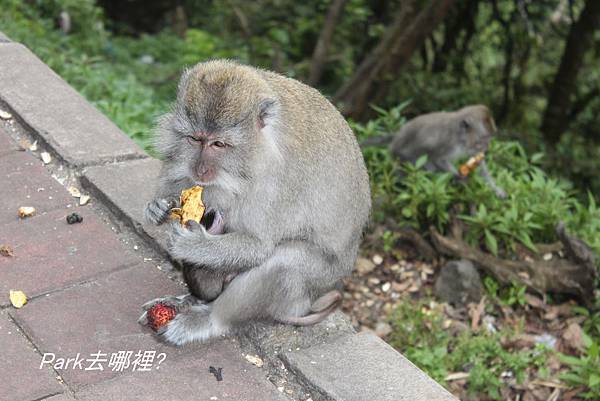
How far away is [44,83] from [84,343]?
203 cm

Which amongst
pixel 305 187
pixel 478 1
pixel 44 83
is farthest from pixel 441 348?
pixel 478 1

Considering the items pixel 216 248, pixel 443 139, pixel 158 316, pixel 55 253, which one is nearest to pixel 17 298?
pixel 55 253

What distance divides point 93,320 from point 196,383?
0.48 metres

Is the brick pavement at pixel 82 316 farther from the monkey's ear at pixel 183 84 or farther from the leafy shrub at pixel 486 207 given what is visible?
the leafy shrub at pixel 486 207

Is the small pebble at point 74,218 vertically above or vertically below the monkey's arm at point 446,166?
above

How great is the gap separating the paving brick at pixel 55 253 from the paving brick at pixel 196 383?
22.6 inches

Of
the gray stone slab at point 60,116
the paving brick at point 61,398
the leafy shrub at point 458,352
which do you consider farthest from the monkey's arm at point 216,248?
the leafy shrub at point 458,352

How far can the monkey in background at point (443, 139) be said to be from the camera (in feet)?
19.4

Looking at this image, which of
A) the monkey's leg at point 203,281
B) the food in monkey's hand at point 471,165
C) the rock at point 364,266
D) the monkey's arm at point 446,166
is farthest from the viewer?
the monkey's arm at point 446,166

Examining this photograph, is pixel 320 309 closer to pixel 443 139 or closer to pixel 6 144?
pixel 6 144

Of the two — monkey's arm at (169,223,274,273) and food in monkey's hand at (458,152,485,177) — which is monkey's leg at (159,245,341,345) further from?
food in monkey's hand at (458,152,485,177)

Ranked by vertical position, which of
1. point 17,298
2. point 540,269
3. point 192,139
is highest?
point 192,139

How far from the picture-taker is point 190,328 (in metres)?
3.15

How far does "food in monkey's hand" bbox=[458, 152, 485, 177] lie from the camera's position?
557cm
